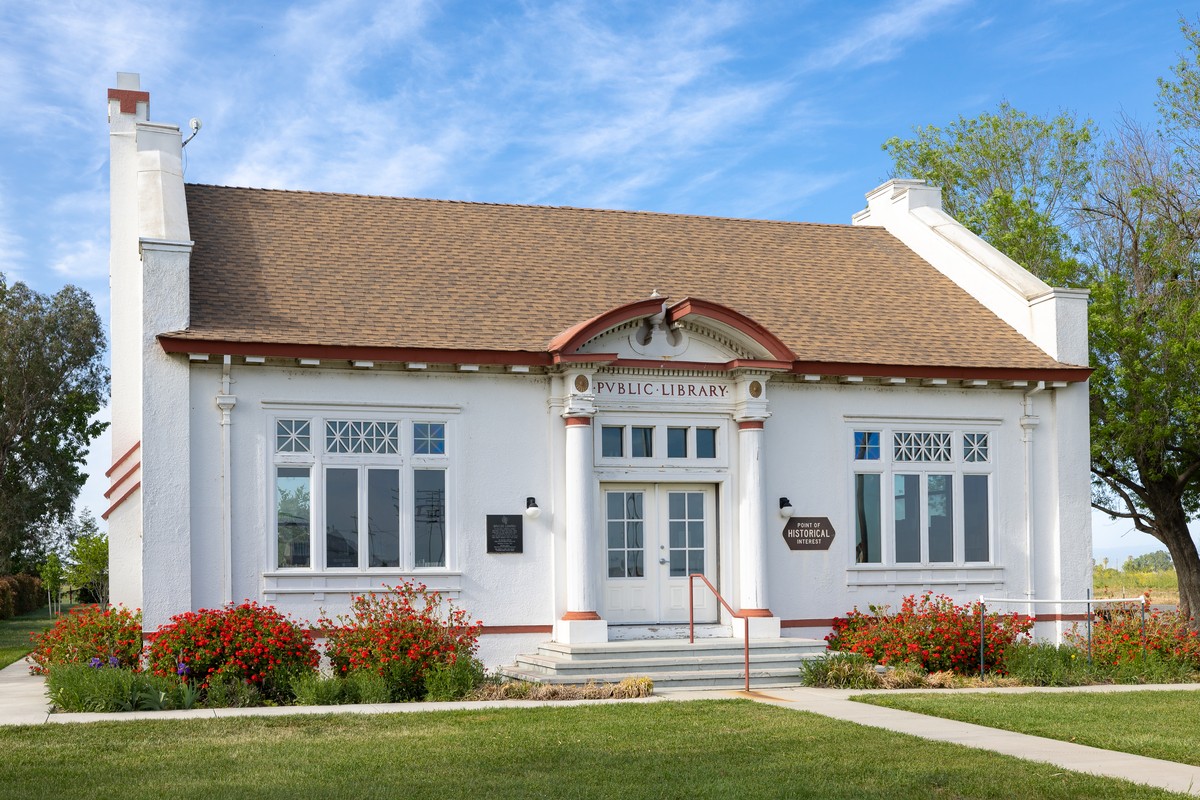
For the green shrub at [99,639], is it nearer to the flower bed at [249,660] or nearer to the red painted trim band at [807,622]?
the flower bed at [249,660]

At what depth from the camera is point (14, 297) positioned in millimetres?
48750

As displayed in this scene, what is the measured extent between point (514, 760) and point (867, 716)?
4.24 metres

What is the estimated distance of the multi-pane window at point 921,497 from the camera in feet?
61.5

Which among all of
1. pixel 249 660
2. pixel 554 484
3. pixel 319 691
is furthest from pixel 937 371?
pixel 249 660

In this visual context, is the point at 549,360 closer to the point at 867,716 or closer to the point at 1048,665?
the point at 867,716

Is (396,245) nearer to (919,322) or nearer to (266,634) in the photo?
(266,634)

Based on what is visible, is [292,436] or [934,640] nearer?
[292,436]

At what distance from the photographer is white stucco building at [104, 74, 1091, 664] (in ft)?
53.8

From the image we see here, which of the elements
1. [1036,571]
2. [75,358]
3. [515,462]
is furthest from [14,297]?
[1036,571]

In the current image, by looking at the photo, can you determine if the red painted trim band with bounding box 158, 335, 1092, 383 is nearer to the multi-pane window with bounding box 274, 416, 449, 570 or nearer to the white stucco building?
the white stucco building

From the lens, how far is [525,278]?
63.8 feet

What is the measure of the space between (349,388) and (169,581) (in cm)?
319

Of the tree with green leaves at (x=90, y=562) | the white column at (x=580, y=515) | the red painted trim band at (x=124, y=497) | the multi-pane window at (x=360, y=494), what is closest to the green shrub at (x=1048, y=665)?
the white column at (x=580, y=515)

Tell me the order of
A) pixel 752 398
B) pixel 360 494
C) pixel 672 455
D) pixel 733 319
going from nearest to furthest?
pixel 360 494
pixel 733 319
pixel 752 398
pixel 672 455
